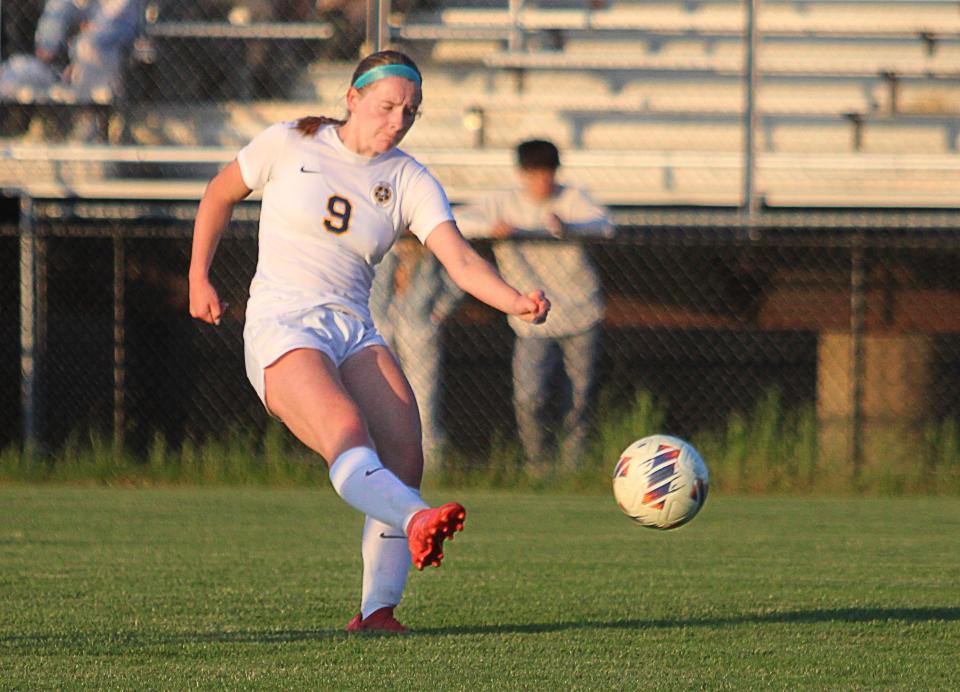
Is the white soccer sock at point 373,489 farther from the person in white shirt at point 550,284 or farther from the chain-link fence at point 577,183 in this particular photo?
the chain-link fence at point 577,183

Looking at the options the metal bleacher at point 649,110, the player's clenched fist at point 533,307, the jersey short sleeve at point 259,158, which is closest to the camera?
the player's clenched fist at point 533,307

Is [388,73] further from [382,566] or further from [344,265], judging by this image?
[382,566]

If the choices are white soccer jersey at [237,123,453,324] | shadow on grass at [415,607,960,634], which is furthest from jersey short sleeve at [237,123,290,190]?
shadow on grass at [415,607,960,634]

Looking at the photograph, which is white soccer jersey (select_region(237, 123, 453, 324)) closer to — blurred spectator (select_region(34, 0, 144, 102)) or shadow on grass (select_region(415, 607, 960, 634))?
shadow on grass (select_region(415, 607, 960, 634))

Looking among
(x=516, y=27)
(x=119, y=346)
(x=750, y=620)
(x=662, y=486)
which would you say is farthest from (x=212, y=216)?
(x=516, y=27)

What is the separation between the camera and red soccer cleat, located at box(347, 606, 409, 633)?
16.6 feet

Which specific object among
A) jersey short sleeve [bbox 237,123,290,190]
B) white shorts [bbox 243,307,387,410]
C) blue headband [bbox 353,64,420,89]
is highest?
blue headband [bbox 353,64,420,89]

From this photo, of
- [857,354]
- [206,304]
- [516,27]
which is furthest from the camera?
[516,27]

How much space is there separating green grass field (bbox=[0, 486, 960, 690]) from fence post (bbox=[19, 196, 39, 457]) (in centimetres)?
163

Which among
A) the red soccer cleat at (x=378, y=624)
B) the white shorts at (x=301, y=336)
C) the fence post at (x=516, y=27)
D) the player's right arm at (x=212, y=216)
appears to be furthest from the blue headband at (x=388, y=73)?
the fence post at (x=516, y=27)

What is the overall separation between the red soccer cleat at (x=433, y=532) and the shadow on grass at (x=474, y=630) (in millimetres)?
816

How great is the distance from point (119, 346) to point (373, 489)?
7230mm

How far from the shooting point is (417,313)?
36.5 ft

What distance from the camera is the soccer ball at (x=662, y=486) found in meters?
5.31
